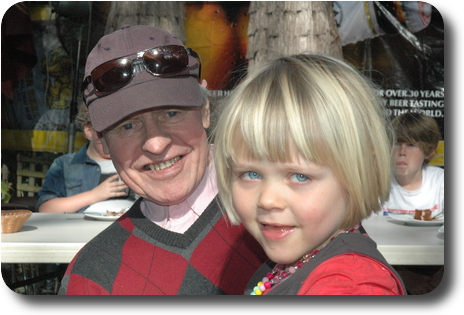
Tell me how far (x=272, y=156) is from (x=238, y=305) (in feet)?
1.35

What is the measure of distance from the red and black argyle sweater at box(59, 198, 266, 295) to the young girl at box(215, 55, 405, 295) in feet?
0.62

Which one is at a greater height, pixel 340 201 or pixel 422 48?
pixel 422 48

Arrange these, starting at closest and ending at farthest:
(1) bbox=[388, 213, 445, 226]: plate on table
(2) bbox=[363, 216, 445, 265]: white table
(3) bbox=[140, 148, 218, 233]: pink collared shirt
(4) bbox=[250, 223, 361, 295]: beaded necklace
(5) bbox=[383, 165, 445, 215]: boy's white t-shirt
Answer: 1. (4) bbox=[250, 223, 361, 295]: beaded necklace
2. (3) bbox=[140, 148, 218, 233]: pink collared shirt
3. (2) bbox=[363, 216, 445, 265]: white table
4. (5) bbox=[383, 165, 445, 215]: boy's white t-shirt
5. (1) bbox=[388, 213, 445, 226]: plate on table

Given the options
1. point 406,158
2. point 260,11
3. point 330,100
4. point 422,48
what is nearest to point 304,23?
point 260,11

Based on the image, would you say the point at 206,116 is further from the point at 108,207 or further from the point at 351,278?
the point at 108,207

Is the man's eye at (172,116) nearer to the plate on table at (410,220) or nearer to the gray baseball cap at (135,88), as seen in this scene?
the gray baseball cap at (135,88)

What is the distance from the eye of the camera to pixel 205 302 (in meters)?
1.01

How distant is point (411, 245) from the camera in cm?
132

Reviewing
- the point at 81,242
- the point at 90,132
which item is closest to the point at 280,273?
the point at 90,132

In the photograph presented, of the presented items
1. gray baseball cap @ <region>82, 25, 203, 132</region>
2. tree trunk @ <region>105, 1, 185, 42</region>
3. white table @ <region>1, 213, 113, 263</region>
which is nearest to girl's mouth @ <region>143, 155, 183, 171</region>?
gray baseball cap @ <region>82, 25, 203, 132</region>

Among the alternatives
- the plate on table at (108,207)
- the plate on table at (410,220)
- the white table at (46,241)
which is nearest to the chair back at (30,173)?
the white table at (46,241)

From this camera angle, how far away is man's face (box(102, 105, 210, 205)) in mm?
963

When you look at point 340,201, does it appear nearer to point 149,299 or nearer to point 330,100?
point 330,100

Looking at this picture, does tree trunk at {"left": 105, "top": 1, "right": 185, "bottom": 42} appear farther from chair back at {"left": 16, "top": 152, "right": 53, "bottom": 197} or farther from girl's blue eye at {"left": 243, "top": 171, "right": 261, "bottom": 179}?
girl's blue eye at {"left": 243, "top": 171, "right": 261, "bottom": 179}
